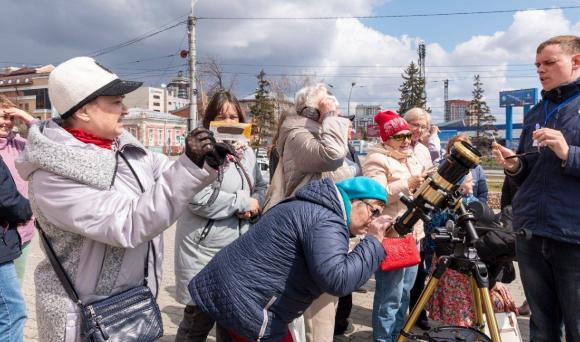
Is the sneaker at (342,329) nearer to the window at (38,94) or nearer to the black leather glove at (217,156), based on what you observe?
the black leather glove at (217,156)

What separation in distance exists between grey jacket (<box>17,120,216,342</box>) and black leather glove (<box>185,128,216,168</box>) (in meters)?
0.03

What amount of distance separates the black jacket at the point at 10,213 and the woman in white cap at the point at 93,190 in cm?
84

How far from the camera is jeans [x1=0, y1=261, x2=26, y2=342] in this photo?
8.32ft

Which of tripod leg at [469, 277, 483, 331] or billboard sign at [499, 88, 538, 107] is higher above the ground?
billboard sign at [499, 88, 538, 107]

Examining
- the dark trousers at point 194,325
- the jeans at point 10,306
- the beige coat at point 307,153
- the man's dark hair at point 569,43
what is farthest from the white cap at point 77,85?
the man's dark hair at point 569,43

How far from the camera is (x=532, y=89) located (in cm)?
4100

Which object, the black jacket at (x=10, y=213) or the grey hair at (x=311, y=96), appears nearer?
the black jacket at (x=10, y=213)

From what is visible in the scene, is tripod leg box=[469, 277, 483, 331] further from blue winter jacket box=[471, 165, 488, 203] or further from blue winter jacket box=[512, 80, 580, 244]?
blue winter jacket box=[471, 165, 488, 203]

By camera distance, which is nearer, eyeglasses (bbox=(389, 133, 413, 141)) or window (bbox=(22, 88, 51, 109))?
eyeglasses (bbox=(389, 133, 413, 141))

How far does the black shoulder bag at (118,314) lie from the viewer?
1.64 metres

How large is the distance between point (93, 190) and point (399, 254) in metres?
1.75

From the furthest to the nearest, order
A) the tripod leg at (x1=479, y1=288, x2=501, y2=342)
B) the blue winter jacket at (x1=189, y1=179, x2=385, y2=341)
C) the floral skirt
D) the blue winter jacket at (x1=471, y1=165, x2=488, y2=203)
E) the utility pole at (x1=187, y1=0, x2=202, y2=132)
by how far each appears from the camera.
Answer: the utility pole at (x1=187, y1=0, x2=202, y2=132)
the blue winter jacket at (x1=471, y1=165, x2=488, y2=203)
the floral skirt
the tripod leg at (x1=479, y1=288, x2=501, y2=342)
the blue winter jacket at (x1=189, y1=179, x2=385, y2=341)

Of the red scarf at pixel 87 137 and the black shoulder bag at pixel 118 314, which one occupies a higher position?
the red scarf at pixel 87 137

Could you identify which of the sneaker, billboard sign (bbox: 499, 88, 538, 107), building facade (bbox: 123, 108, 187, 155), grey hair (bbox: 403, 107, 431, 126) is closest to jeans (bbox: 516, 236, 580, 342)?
the sneaker
